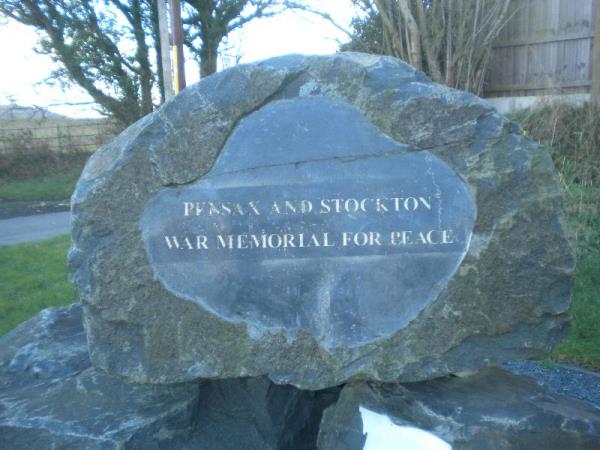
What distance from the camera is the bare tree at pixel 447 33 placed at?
8.30 meters

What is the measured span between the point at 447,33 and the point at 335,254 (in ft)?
21.5

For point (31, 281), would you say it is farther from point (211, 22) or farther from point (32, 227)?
point (211, 22)

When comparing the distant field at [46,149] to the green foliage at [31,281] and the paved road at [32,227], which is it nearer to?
the paved road at [32,227]

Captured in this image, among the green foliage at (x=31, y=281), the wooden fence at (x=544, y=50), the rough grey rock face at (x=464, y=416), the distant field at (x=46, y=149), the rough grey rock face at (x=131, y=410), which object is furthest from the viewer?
the distant field at (x=46, y=149)

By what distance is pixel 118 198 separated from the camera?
2.69 meters

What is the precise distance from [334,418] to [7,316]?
3192mm

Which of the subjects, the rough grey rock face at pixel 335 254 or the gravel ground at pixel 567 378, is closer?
the rough grey rock face at pixel 335 254

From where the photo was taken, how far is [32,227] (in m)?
8.80

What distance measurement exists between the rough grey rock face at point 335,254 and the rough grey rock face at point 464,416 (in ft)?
0.36

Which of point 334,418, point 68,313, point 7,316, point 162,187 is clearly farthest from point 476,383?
point 7,316

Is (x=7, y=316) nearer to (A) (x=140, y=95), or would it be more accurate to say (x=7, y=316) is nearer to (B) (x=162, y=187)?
(B) (x=162, y=187)

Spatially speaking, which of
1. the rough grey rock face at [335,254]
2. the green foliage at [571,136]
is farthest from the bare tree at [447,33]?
the rough grey rock face at [335,254]

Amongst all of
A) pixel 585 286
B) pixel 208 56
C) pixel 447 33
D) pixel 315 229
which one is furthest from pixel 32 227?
pixel 315 229

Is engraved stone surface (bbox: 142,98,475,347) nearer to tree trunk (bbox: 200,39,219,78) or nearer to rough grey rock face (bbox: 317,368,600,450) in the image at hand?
rough grey rock face (bbox: 317,368,600,450)
